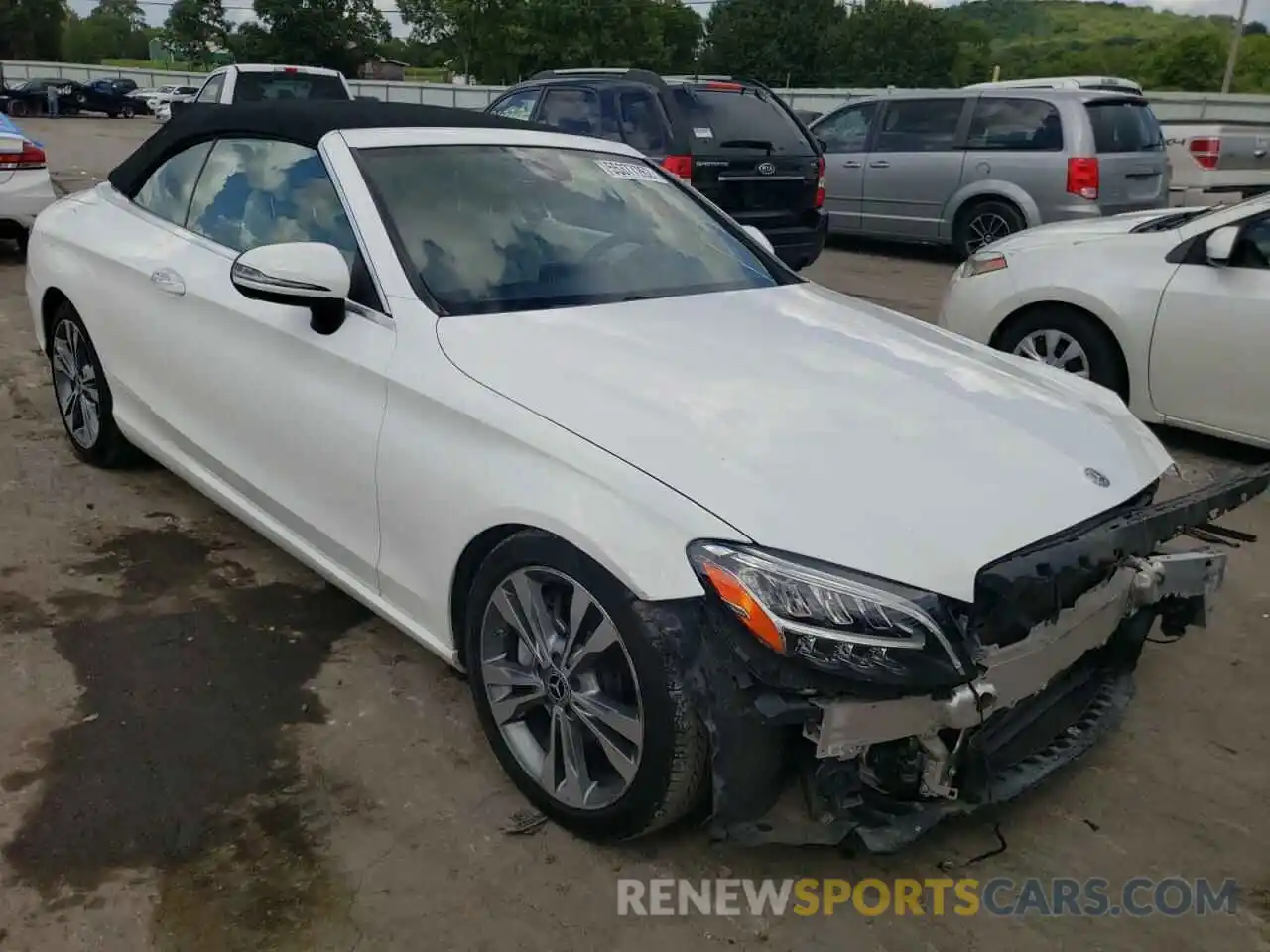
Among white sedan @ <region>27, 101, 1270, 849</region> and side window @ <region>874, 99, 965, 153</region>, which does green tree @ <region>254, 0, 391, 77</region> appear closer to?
side window @ <region>874, 99, 965, 153</region>

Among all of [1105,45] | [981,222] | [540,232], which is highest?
[1105,45]

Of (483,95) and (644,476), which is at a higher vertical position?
(483,95)

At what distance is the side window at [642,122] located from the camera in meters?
8.57

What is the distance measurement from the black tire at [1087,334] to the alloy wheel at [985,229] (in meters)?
5.23

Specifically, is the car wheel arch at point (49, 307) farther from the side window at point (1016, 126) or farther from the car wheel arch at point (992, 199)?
the side window at point (1016, 126)

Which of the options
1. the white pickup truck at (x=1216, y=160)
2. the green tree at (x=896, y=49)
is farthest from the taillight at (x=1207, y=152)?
the green tree at (x=896, y=49)

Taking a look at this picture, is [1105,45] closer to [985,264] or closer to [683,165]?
[683,165]

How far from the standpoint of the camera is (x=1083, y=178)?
1003cm

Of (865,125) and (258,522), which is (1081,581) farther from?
(865,125)

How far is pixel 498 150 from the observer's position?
358 centimetres

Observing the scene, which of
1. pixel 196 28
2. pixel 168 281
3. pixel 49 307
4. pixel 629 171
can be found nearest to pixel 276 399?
pixel 168 281

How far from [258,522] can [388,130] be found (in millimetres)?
1308

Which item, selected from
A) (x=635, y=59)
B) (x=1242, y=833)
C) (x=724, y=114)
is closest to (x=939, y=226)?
(x=724, y=114)

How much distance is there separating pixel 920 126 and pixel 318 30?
55852mm
